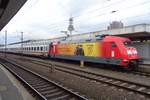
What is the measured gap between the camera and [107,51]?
2277 cm

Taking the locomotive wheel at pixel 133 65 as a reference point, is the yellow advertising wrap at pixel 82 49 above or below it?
above

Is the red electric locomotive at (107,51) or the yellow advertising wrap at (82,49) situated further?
the yellow advertising wrap at (82,49)

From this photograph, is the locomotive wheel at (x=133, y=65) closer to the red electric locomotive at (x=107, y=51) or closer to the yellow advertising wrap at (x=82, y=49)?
the red electric locomotive at (x=107, y=51)

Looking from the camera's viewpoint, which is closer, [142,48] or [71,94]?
[71,94]

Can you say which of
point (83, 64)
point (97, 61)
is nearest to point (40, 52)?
point (83, 64)

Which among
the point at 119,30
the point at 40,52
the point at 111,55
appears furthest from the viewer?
the point at 40,52

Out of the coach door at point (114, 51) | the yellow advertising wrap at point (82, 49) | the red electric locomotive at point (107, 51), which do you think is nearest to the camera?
the red electric locomotive at point (107, 51)

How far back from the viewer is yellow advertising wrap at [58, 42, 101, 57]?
81.1 feet

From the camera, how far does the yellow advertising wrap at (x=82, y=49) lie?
24722 mm

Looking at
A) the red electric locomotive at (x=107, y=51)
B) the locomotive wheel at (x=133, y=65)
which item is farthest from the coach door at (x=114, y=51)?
the locomotive wheel at (x=133, y=65)

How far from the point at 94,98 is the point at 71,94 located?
1.11m

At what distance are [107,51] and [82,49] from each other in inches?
215

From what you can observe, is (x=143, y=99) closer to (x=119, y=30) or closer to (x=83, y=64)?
(x=83, y=64)

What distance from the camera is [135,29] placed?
2689 centimetres
